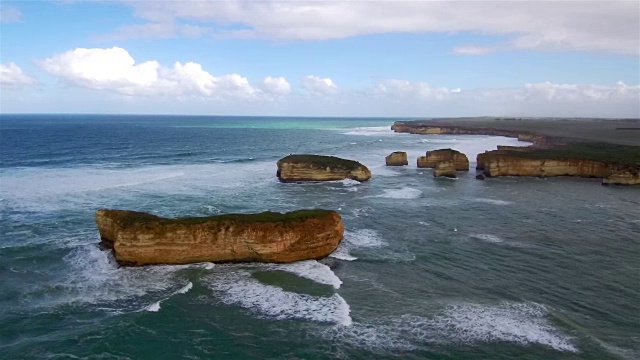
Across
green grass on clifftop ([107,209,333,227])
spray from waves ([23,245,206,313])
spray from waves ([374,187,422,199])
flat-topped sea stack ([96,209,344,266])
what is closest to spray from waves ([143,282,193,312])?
spray from waves ([23,245,206,313])

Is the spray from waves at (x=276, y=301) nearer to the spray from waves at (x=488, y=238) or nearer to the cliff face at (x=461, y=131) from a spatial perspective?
the spray from waves at (x=488, y=238)

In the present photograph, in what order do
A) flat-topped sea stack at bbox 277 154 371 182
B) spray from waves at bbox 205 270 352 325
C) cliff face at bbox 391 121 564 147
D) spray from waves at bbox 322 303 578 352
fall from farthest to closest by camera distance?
1. cliff face at bbox 391 121 564 147
2. flat-topped sea stack at bbox 277 154 371 182
3. spray from waves at bbox 205 270 352 325
4. spray from waves at bbox 322 303 578 352

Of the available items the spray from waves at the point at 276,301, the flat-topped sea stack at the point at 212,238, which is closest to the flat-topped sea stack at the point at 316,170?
the flat-topped sea stack at the point at 212,238

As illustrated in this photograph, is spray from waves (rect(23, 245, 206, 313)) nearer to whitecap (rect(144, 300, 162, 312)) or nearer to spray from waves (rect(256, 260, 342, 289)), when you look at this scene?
whitecap (rect(144, 300, 162, 312))

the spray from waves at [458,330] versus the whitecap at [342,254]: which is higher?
the whitecap at [342,254]

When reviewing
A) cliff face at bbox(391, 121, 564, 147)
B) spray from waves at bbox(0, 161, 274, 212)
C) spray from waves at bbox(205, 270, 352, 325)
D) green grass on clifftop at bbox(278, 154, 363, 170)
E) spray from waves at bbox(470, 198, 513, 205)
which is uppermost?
cliff face at bbox(391, 121, 564, 147)

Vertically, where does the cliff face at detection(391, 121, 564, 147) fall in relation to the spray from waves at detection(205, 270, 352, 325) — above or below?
above

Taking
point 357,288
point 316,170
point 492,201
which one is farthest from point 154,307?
point 316,170

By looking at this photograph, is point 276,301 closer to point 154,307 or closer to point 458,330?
point 154,307
